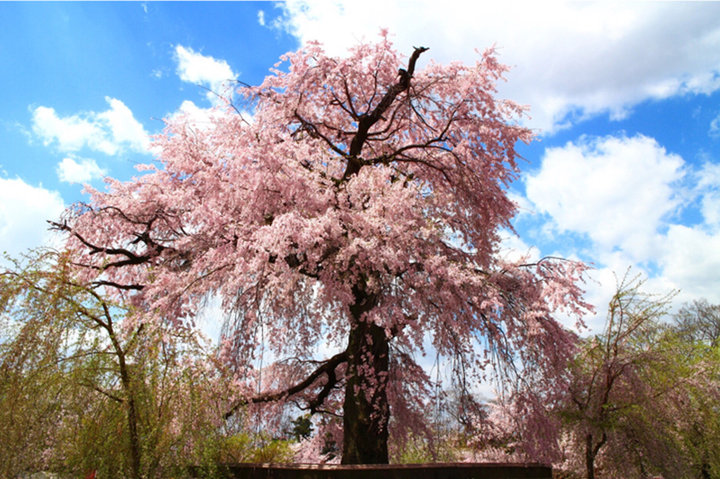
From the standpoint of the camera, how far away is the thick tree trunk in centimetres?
782

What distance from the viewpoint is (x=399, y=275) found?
8.20 m

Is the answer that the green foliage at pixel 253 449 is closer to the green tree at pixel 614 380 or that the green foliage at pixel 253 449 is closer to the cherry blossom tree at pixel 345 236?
the cherry blossom tree at pixel 345 236

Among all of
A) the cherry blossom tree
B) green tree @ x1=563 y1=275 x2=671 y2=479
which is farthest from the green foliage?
green tree @ x1=563 y1=275 x2=671 y2=479

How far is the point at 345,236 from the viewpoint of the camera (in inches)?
302

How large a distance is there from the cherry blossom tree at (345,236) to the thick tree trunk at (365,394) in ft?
0.10

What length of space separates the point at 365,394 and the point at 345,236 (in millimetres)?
2400

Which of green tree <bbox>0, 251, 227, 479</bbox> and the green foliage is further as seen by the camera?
the green foliage

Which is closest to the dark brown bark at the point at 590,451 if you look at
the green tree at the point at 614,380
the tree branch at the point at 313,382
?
the green tree at the point at 614,380

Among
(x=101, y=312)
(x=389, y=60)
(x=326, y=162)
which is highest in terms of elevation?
(x=389, y=60)

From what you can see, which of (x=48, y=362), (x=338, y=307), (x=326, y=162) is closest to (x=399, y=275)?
(x=338, y=307)

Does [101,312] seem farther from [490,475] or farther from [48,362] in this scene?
[490,475]

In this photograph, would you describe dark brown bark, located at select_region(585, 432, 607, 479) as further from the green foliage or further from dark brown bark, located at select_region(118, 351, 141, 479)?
dark brown bark, located at select_region(118, 351, 141, 479)

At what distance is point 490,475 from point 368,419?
1.94 meters

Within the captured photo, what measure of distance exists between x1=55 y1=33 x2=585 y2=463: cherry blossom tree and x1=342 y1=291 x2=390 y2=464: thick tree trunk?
3cm
